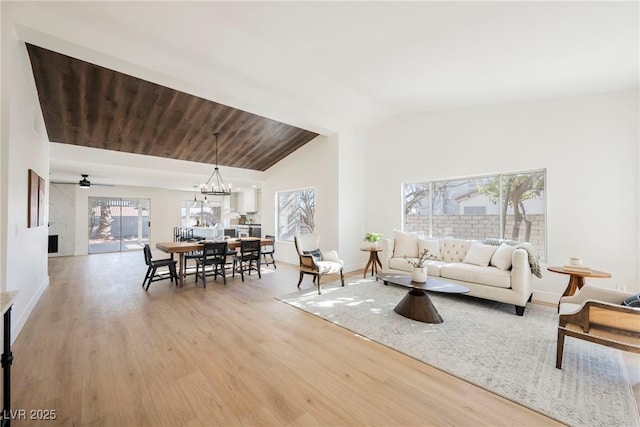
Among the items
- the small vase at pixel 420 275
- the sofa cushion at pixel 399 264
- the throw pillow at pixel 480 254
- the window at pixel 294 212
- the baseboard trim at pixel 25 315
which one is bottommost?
the baseboard trim at pixel 25 315

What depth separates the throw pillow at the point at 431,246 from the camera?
4.69 meters

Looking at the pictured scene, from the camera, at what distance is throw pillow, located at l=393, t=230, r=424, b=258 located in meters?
4.89

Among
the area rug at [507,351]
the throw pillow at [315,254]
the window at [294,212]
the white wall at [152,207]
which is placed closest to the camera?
the area rug at [507,351]

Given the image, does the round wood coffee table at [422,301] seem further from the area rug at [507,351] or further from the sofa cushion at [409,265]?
→ the sofa cushion at [409,265]

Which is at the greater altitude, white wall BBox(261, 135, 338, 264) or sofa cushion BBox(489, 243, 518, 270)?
white wall BBox(261, 135, 338, 264)

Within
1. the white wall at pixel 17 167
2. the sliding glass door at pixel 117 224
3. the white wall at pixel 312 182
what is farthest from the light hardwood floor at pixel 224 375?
the sliding glass door at pixel 117 224

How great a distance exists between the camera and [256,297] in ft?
13.3

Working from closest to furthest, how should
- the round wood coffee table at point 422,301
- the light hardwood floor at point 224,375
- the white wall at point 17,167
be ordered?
Answer: 1. the light hardwood floor at point 224,375
2. the white wall at point 17,167
3. the round wood coffee table at point 422,301

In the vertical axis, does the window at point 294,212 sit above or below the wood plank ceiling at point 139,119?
below

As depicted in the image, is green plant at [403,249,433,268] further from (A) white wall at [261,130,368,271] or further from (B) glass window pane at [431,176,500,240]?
(A) white wall at [261,130,368,271]

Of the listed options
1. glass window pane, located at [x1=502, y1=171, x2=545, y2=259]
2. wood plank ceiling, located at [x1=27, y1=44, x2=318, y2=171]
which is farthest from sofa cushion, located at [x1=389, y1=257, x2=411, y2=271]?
wood plank ceiling, located at [x1=27, y1=44, x2=318, y2=171]

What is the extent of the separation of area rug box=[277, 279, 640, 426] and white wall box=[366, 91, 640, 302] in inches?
39.2

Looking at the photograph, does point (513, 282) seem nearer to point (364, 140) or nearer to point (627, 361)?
point (627, 361)

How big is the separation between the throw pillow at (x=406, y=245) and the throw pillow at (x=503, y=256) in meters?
1.29
